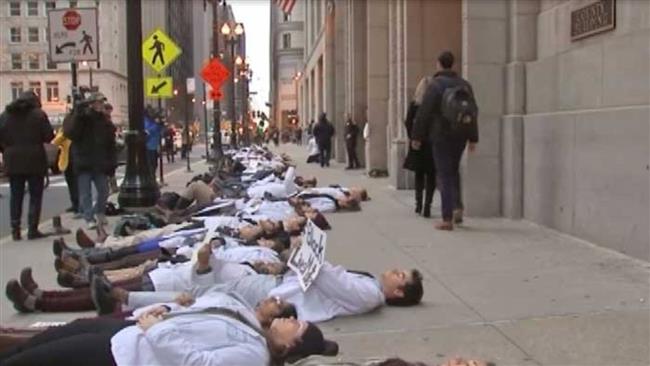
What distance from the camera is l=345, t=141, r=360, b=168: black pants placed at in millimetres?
22984

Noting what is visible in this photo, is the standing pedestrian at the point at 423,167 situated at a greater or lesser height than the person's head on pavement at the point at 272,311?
greater

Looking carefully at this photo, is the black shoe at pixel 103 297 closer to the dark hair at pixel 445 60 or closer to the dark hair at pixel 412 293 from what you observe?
the dark hair at pixel 412 293

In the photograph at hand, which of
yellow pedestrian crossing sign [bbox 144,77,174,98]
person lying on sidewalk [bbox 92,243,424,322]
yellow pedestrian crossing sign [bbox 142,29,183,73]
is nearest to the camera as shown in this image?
person lying on sidewalk [bbox 92,243,424,322]

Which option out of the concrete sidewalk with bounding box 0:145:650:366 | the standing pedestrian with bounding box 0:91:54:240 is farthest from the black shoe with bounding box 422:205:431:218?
the standing pedestrian with bounding box 0:91:54:240

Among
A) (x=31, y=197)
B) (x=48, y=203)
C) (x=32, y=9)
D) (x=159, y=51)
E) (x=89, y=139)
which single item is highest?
(x=32, y=9)

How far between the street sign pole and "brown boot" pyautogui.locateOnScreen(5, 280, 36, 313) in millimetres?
7363

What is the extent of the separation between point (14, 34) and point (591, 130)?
352 feet

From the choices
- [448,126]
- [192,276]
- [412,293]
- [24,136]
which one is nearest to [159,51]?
[24,136]

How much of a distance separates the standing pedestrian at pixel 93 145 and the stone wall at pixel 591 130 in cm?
510

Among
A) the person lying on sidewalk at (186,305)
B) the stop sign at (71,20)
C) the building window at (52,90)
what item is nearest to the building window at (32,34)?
the building window at (52,90)

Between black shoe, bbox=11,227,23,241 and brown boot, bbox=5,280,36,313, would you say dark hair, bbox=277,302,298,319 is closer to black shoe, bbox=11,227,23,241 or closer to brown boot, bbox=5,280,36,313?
brown boot, bbox=5,280,36,313

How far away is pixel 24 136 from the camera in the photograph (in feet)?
33.9

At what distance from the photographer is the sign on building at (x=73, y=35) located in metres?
13.5

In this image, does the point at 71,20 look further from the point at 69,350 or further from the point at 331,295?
the point at 69,350
